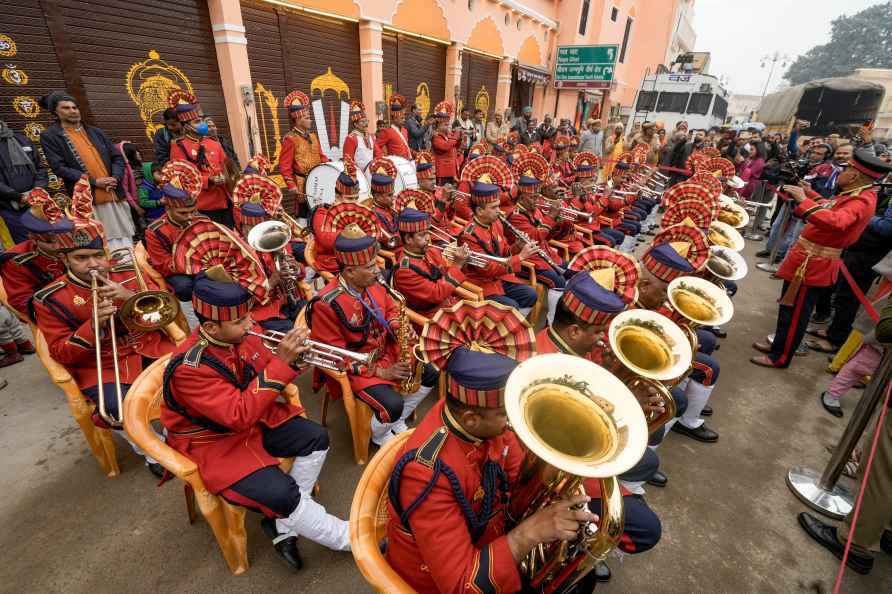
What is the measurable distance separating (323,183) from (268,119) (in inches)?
157

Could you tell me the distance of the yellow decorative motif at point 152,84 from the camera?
7184mm

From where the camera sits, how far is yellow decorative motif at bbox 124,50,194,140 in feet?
23.6

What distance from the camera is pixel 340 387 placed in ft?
11.5

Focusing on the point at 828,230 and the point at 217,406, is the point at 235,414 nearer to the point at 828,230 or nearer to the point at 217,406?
the point at 217,406

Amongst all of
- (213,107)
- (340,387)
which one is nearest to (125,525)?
(340,387)

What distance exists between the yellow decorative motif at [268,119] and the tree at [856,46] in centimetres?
8791

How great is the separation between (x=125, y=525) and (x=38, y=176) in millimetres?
5390

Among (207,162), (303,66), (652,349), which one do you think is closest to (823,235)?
(652,349)

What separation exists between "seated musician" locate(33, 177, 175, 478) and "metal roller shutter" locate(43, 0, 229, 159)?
553cm

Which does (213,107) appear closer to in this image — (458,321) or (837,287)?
(458,321)

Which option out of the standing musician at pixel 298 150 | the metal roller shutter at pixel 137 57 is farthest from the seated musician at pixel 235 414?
the metal roller shutter at pixel 137 57

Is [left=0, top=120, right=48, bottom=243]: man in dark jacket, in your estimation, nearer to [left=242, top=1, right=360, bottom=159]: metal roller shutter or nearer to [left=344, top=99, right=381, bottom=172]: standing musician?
[left=242, top=1, right=360, bottom=159]: metal roller shutter

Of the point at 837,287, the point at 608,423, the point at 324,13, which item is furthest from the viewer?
the point at 324,13

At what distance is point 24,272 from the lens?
11.3 ft
